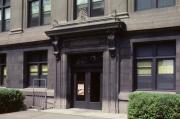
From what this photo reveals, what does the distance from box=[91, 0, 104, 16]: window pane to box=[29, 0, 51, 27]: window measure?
12.2 ft

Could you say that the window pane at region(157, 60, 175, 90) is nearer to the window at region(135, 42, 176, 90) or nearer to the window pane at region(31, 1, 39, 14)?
the window at region(135, 42, 176, 90)

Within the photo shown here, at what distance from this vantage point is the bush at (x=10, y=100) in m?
20.0

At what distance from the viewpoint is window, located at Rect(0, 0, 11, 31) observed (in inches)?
1029

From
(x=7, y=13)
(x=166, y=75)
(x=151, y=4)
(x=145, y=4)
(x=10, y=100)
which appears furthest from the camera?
(x=7, y=13)

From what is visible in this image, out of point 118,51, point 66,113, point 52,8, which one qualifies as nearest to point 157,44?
point 118,51

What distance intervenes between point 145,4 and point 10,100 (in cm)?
947

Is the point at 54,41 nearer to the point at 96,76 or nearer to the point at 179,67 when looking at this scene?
the point at 96,76

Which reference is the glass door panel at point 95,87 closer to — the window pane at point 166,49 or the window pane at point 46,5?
the window pane at point 166,49

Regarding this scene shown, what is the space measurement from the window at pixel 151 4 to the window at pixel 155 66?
2.00m

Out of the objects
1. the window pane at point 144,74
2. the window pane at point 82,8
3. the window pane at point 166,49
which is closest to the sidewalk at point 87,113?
the window pane at point 144,74

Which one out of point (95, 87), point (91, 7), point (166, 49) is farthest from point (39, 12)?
point (166, 49)

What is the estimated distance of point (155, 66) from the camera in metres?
18.0

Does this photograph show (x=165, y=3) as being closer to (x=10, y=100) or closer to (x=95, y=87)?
(x=95, y=87)

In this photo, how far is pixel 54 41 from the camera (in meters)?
21.6
